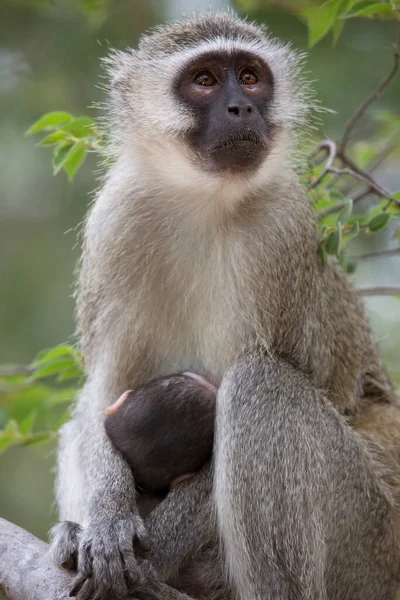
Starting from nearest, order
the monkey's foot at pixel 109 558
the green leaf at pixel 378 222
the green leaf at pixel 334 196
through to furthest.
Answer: the monkey's foot at pixel 109 558, the green leaf at pixel 378 222, the green leaf at pixel 334 196

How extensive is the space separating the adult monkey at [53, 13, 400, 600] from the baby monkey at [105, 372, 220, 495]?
144 millimetres

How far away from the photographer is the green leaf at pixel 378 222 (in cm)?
620

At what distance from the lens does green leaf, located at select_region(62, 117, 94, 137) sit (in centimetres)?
675

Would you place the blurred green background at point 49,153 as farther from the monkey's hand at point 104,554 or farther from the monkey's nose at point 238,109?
the monkey's hand at point 104,554

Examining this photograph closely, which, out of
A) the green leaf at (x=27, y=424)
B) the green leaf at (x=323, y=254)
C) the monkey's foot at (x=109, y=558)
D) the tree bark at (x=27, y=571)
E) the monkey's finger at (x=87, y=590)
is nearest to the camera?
the tree bark at (x=27, y=571)

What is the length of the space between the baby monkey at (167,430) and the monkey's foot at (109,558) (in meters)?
0.45

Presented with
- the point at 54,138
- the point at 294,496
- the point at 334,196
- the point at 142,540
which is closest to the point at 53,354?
the point at 54,138

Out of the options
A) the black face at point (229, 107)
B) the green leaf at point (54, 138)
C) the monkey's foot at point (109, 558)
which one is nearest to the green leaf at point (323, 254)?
the black face at point (229, 107)

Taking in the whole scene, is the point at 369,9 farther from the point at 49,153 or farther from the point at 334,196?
the point at 49,153

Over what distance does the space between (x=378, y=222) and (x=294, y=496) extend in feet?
5.99

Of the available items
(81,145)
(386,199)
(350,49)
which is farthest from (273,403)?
(350,49)

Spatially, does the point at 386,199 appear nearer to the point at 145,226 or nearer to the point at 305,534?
the point at 145,226

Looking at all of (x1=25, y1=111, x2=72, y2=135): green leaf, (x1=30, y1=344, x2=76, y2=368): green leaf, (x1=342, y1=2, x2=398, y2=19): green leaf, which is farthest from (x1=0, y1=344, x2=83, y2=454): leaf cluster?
(x1=342, y1=2, x2=398, y2=19): green leaf

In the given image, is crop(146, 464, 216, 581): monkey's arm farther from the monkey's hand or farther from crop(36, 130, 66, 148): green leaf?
crop(36, 130, 66, 148): green leaf
